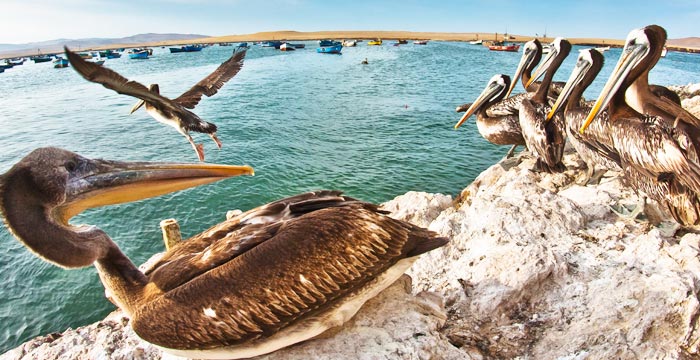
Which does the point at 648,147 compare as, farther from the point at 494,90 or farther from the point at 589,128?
the point at 494,90

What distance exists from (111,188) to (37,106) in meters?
26.7

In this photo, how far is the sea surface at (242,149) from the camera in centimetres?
629

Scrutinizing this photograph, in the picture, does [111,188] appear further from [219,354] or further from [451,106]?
[451,106]

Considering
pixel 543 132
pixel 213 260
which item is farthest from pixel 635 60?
pixel 213 260

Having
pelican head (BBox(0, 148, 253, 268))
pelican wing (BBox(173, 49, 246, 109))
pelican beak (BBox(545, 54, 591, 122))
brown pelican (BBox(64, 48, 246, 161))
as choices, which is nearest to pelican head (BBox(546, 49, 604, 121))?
pelican beak (BBox(545, 54, 591, 122))

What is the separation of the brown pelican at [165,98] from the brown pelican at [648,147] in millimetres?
5438

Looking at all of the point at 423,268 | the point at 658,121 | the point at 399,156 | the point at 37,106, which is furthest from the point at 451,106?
the point at 37,106

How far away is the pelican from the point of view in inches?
92.3

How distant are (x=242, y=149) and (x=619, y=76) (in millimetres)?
10367

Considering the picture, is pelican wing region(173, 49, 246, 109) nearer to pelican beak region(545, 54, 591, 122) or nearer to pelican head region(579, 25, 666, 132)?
pelican beak region(545, 54, 591, 122)

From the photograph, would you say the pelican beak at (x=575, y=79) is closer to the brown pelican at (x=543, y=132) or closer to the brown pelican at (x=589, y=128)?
the brown pelican at (x=589, y=128)

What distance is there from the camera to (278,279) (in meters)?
2.47

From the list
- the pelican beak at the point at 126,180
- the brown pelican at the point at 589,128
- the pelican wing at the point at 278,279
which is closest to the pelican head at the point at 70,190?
the pelican beak at the point at 126,180

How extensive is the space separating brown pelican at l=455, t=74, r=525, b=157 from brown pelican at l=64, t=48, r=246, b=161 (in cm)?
571
